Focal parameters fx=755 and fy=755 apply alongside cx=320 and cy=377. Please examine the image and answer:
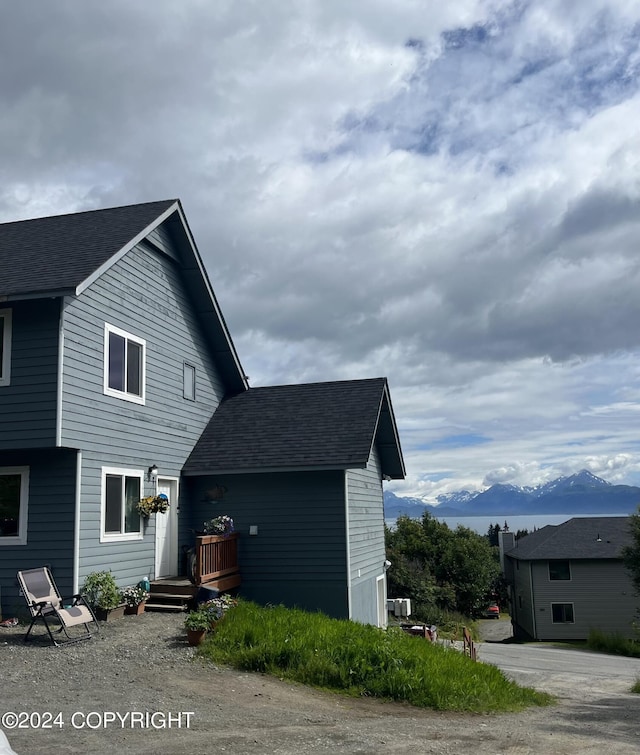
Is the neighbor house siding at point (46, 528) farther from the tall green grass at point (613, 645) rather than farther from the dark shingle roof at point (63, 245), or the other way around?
the tall green grass at point (613, 645)

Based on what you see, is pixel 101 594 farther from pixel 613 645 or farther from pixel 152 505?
pixel 613 645

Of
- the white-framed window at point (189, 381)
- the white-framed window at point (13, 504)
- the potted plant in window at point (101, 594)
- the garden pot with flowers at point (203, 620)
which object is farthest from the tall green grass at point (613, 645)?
the white-framed window at point (13, 504)

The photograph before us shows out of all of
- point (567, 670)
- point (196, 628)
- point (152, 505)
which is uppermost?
point (152, 505)

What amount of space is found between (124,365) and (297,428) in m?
4.41

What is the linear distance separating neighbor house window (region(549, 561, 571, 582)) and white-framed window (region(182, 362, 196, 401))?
26.3 m

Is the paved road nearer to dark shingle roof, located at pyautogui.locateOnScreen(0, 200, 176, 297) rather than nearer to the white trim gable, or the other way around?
the white trim gable

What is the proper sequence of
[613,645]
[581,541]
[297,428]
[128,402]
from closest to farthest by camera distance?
[128,402] < [297,428] < [613,645] < [581,541]

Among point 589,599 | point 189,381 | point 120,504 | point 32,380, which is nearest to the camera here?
point 32,380

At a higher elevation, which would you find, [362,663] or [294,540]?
[294,540]

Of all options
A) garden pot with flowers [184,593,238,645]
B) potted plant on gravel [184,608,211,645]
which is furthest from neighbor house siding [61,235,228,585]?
potted plant on gravel [184,608,211,645]

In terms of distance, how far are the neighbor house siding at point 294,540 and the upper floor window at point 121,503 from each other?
Answer: 1.97 meters

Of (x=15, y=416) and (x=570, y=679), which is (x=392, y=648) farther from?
(x=570, y=679)

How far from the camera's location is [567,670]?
66.6 feet

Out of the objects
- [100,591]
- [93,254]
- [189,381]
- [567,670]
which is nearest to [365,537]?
[189,381]
